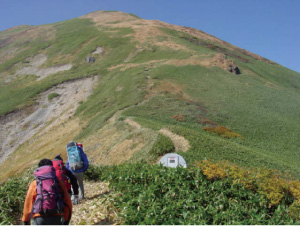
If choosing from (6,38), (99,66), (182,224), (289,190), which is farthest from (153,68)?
(6,38)

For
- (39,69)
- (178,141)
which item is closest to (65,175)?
(178,141)

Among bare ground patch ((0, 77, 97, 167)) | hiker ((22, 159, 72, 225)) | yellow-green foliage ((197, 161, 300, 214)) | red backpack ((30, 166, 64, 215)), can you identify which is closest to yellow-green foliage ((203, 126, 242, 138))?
yellow-green foliage ((197, 161, 300, 214))

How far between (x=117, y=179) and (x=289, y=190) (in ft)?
22.8

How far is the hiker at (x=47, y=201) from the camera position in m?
5.77

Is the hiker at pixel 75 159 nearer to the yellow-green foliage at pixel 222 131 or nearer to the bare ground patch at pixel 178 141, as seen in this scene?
the bare ground patch at pixel 178 141

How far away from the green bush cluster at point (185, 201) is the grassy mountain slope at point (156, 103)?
23.4ft

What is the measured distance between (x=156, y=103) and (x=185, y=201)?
2739 cm

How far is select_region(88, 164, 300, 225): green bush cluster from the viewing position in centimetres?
660

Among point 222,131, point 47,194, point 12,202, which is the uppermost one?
point 222,131

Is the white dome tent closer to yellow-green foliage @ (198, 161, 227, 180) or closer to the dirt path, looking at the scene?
yellow-green foliage @ (198, 161, 227, 180)

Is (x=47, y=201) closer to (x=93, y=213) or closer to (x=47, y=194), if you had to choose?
(x=47, y=194)

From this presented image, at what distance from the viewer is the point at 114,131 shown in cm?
2700

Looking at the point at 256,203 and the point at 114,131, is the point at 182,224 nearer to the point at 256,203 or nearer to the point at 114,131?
the point at 256,203

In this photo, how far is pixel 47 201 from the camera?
5.77m
